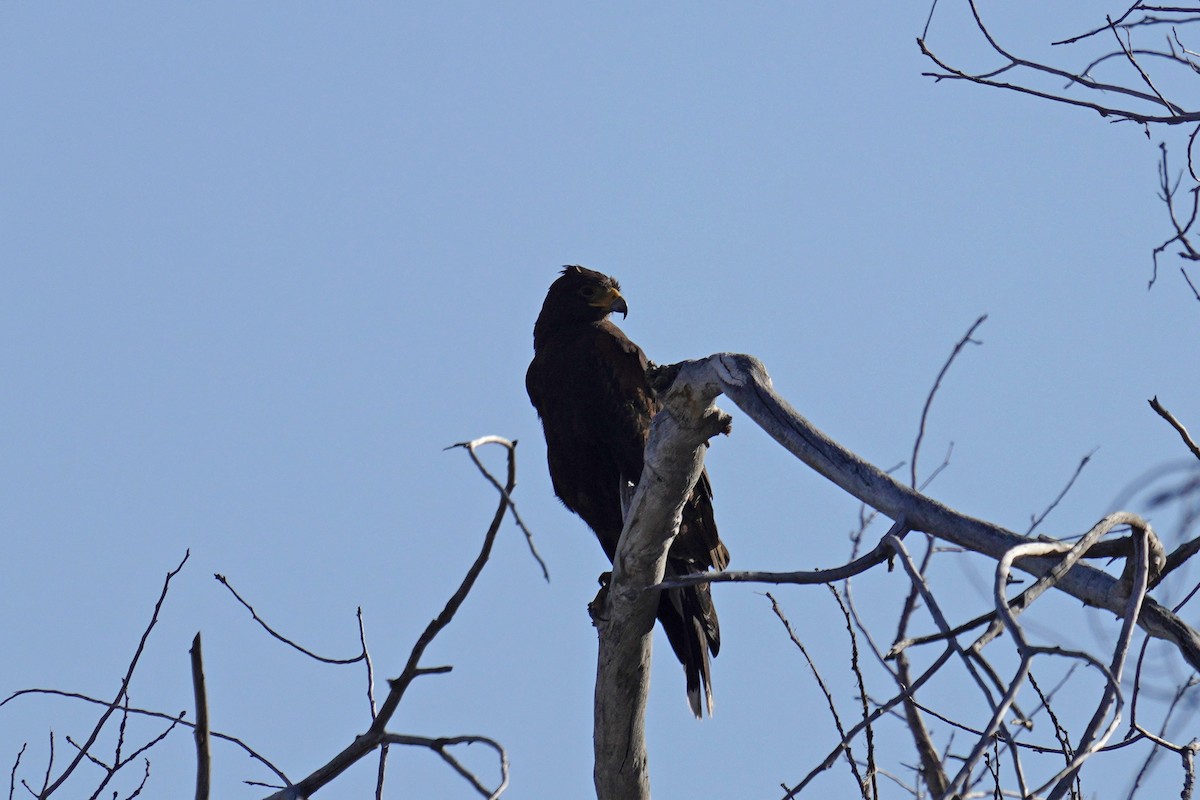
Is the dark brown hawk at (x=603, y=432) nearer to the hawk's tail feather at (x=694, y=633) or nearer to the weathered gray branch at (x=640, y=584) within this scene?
the hawk's tail feather at (x=694, y=633)

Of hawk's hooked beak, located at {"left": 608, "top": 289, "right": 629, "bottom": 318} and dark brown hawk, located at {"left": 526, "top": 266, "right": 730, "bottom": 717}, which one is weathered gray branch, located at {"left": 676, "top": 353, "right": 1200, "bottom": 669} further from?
hawk's hooked beak, located at {"left": 608, "top": 289, "right": 629, "bottom": 318}

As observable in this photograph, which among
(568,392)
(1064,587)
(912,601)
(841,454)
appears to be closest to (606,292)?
(568,392)

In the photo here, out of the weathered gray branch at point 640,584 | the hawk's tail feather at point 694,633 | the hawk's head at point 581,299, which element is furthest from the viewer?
the hawk's head at point 581,299

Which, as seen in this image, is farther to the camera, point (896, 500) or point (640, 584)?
point (640, 584)

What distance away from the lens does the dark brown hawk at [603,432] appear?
426 cm

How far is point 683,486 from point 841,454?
0.75 metres

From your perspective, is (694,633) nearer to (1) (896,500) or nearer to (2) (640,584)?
(2) (640,584)

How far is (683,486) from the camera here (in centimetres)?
318

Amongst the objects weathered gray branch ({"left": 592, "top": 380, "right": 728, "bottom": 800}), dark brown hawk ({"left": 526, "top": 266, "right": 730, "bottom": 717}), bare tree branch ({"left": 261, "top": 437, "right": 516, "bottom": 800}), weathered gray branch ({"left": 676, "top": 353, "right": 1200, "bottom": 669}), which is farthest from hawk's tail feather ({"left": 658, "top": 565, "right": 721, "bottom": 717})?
bare tree branch ({"left": 261, "top": 437, "right": 516, "bottom": 800})

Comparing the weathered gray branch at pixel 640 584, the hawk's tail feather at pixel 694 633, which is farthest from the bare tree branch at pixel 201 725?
the hawk's tail feather at pixel 694 633

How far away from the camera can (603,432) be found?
4.53 meters

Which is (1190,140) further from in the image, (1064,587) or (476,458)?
(476,458)

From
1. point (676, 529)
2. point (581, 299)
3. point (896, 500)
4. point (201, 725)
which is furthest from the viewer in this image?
point (581, 299)

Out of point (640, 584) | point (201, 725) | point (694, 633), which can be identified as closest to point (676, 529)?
point (640, 584)
